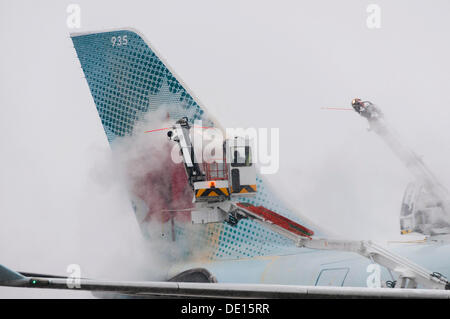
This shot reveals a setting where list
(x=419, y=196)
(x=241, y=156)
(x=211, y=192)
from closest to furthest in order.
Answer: (x=419, y=196), (x=211, y=192), (x=241, y=156)

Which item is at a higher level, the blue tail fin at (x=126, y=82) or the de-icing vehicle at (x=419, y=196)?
the blue tail fin at (x=126, y=82)

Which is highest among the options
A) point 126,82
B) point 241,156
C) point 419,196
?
point 126,82

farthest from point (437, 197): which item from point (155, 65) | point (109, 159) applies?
point (109, 159)

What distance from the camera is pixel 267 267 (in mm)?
5375

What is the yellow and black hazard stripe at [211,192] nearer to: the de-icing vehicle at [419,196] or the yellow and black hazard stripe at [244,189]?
the yellow and black hazard stripe at [244,189]

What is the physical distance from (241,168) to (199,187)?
47 centimetres

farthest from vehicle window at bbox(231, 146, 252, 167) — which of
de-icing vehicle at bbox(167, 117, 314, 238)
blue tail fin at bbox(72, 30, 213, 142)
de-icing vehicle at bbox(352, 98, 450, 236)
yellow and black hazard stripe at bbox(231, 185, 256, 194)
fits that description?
de-icing vehicle at bbox(352, 98, 450, 236)

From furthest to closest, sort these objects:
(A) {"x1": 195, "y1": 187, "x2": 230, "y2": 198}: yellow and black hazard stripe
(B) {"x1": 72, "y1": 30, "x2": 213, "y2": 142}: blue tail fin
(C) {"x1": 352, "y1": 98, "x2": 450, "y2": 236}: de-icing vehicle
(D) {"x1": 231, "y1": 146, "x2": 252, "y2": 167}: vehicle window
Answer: (B) {"x1": 72, "y1": 30, "x2": 213, "y2": 142}: blue tail fin
(D) {"x1": 231, "y1": 146, "x2": 252, "y2": 167}: vehicle window
(A) {"x1": 195, "y1": 187, "x2": 230, "y2": 198}: yellow and black hazard stripe
(C) {"x1": 352, "y1": 98, "x2": 450, "y2": 236}: de-icing vehicle

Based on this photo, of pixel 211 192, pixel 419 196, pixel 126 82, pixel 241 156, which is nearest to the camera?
pixel 419 196

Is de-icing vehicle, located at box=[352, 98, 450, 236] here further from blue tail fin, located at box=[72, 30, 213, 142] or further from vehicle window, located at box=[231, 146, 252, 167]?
blue tail fin, located at box=[72, 30, 213, 142]

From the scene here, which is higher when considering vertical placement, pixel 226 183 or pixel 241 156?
pixel 241 156

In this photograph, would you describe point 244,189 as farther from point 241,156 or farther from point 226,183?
point 241,156

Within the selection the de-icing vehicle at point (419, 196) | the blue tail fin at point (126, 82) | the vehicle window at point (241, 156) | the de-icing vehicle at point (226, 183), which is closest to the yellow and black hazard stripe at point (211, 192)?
the de-icing vehicle at point (226, 183)

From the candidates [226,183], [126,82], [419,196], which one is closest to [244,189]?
[226,183]
